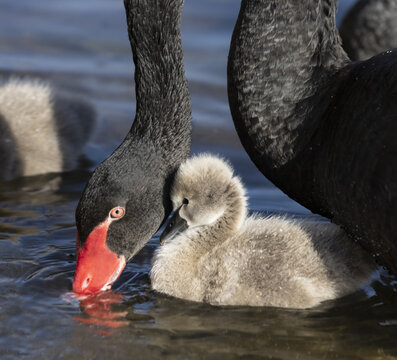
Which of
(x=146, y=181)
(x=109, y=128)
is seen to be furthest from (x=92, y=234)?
(x=109, y=128)

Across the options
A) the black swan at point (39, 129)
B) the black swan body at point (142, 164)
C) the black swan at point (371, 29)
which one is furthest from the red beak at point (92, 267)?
the black swan at point (371, 29)

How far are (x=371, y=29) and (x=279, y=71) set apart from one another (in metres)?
2.46

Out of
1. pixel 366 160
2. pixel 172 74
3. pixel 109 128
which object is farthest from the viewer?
pixel 109 128

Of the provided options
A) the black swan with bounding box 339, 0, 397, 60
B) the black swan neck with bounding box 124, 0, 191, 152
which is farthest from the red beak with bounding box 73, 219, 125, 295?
the black swan with bounding box 339, 0, 397, 60

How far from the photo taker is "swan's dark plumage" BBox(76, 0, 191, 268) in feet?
14.6

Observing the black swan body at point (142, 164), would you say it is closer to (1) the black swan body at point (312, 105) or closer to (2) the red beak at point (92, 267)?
(2) the red beak at point (92, 267)

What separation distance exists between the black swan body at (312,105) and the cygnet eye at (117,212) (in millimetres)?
678

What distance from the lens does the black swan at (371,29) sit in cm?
678

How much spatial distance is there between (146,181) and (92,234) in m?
0.35

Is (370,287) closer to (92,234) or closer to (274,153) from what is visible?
(274,153)

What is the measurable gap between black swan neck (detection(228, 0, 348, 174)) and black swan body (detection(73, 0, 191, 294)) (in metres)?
0.39

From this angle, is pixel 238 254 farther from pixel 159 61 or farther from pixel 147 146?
pixel 159 61

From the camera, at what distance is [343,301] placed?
14.9 ft

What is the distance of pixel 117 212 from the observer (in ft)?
14.7
